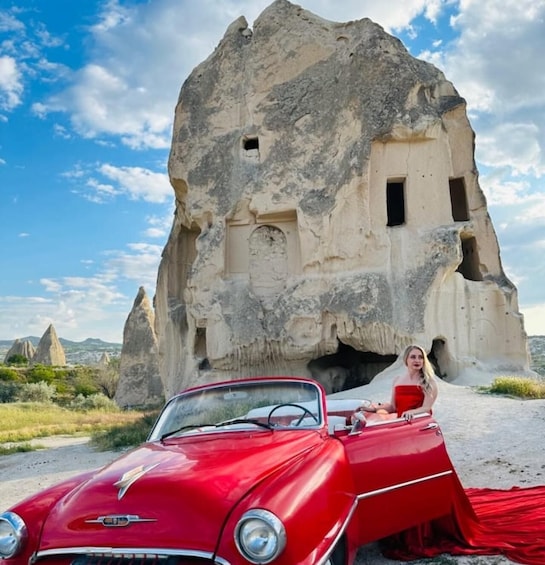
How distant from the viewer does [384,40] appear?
15359mm

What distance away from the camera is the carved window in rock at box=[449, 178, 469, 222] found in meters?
16.5

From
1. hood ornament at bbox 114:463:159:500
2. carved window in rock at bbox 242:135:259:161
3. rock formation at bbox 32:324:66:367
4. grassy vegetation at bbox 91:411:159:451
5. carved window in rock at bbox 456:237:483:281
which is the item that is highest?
carved window in rock at bbox 242:135:259:161

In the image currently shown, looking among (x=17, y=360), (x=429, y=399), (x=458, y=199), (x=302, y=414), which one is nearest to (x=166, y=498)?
(x=302, y=414)

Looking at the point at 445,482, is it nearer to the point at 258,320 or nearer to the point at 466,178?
the point at 258,320

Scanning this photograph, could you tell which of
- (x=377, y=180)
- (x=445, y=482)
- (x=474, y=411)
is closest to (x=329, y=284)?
(x=377, y=180)

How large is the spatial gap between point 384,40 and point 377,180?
373 cm

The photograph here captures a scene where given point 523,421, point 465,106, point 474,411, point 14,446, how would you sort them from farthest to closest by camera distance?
point 465,106
point 14,446
point 474,411
point 523,421

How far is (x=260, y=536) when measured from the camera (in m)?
2.36

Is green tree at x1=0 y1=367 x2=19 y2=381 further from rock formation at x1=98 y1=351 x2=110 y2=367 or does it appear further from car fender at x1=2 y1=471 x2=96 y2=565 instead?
car fender at x1=2 y1=471 x2=96 y2=565

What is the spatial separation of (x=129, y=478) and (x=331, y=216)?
40.5ft

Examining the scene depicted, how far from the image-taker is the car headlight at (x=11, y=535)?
9.02 feet

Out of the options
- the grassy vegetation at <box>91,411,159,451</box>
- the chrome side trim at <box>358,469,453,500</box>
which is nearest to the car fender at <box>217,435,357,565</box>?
the chrome side trim at <box>358,469,453,500</box>

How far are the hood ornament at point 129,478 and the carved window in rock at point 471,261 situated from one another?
13972 millimetres

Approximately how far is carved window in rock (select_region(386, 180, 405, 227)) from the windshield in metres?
13.7
